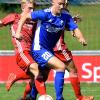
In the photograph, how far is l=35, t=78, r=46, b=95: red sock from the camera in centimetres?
1023

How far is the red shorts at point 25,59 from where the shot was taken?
35.2 ft

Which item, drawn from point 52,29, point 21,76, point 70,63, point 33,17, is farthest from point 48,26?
point 21,76

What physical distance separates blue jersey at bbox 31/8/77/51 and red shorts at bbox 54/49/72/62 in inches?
24.3

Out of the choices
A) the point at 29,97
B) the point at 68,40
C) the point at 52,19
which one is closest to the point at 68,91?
the point at 29,97

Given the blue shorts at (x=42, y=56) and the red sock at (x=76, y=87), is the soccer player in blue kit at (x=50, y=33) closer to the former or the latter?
the blue shorts at (x=42, y=56)

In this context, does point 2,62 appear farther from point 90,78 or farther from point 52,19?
point 52,19

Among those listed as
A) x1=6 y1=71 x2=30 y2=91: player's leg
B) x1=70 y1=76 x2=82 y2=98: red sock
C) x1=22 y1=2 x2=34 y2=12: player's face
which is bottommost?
x1=6 y1=71 x2=30 y2=91: player's leg

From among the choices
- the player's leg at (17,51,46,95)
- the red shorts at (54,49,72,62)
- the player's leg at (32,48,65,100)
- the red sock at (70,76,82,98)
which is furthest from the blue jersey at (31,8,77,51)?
the red sock at (70,76,82,98)

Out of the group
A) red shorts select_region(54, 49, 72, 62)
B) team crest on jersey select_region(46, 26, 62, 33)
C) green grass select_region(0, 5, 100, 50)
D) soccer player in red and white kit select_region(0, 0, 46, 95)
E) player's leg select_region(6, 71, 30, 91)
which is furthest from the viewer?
green grass select_region(0, 5, 100, 50)

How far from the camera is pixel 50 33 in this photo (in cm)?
1041

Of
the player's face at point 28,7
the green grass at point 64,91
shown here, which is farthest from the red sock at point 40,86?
the green grass at point 64,91

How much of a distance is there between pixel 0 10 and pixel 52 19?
747 centimetres

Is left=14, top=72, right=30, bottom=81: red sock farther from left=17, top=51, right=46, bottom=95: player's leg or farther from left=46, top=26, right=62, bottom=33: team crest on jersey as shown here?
left=46, top=26, right=62, bottom=33: team crest on jersey

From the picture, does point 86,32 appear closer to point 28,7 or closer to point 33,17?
point 28,7
